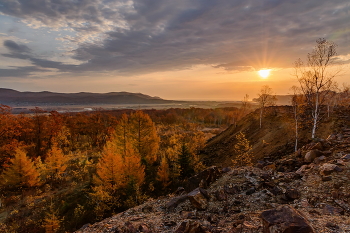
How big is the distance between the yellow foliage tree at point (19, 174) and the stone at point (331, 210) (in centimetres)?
4103

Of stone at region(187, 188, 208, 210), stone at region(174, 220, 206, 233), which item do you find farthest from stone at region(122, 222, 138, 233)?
stone at region(187, 188, 208, 210)

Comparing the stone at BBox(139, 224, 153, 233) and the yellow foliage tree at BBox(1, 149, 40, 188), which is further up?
the stone at BBox(139, 224, 153, 233)

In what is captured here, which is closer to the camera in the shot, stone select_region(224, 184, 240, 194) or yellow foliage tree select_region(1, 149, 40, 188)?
stone select_region(224, 184, 240, 194)

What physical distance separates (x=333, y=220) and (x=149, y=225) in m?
8.35

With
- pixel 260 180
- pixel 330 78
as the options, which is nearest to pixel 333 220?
pixel 260 180

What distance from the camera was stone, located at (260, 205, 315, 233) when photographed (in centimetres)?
592

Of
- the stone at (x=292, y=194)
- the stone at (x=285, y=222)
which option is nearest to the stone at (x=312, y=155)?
the stone at (x=292, y=194)

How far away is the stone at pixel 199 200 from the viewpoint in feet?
35.0

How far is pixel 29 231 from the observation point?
22.2m

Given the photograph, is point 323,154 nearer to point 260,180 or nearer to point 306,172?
point 306,172

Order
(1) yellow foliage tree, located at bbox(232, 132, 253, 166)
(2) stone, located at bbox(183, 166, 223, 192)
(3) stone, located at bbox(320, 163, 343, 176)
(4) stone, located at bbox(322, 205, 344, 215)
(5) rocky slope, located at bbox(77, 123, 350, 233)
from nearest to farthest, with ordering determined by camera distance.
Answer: (5) rocky slope, located at bbox(77, 123, 350, 233) < (4) stone, located at bbox(322, 205, 344, 215) < (3) stone, located at bbox(320, 163, 343, 176) < (2) stone, located at bbox(183, 166, 223, 192) < (1) yellow foliage tree, located at bbox(232, 132, 253, 166)

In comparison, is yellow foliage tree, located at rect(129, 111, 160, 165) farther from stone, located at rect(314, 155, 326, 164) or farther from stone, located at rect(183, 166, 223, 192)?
stone, located at rect(314, 155, 326, 164)

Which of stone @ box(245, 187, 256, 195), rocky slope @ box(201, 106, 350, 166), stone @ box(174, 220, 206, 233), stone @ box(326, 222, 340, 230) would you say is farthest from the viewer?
rocky slope @ box(201, 106, 350, 166)

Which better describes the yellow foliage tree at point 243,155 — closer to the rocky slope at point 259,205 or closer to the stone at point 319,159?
the stone at point 319,159
